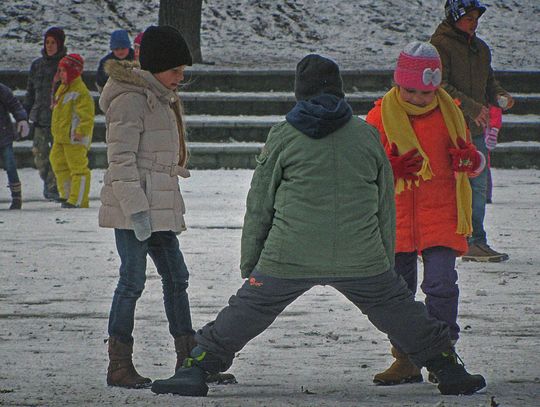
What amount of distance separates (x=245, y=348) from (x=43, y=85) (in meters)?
8.67

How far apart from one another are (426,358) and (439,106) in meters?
1.18

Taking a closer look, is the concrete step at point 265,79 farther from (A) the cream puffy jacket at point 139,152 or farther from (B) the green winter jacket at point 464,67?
(A) the cream puffy jacket at point 139,152

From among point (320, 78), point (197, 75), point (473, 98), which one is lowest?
point (197, 75)

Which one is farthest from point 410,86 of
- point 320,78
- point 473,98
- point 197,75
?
point 197,75

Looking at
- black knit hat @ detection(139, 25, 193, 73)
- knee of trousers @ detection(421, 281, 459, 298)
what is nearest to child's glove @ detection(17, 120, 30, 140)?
black knit hat @ detection(139, 25, 193, 73)

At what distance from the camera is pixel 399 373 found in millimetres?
5520

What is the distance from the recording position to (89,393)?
17.2 ft

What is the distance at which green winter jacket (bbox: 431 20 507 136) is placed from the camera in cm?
922

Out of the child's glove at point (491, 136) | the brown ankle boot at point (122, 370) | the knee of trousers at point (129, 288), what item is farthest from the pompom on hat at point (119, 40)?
the brown ankle boot at point (122, 370)

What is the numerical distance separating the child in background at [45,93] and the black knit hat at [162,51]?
8.64 metres

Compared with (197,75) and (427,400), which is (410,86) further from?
(197,75)

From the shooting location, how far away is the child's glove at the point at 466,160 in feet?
18.9

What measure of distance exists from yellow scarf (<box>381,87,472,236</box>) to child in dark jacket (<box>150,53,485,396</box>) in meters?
0.53

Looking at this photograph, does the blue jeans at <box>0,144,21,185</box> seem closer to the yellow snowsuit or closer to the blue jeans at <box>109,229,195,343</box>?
the yellow snowsuit
